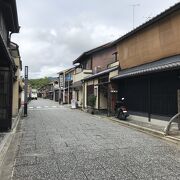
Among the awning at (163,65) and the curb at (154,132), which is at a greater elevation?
the awning at (163,65)

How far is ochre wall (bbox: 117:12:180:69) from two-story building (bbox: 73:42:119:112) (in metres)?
1.89

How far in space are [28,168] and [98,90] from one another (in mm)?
18954

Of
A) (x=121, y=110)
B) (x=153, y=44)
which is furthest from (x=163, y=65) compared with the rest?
(x=121, y=110)

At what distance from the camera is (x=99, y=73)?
81.5ft

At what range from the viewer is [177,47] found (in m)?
14.1

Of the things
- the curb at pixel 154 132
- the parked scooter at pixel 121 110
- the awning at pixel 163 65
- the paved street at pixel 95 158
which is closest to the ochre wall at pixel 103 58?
the parked scooter at pixel 121 110

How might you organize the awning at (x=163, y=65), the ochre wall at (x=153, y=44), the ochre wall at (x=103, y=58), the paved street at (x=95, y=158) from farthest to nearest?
1. the ochre wall at (x=103, y=58)
2. the ochre wall at (x=153, y=44)
3. the awning at (x=163, y=65)
4. the paved street at (x=95, y=158)

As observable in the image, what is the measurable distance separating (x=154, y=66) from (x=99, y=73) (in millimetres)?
9509

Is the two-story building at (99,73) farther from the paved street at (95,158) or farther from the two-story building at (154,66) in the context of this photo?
the paved street at (95,158)

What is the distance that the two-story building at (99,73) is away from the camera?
75.4 feet

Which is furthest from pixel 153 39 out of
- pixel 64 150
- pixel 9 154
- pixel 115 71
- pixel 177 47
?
pixel 9 154

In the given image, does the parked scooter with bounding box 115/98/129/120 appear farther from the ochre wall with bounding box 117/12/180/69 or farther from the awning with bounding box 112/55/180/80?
the awning with bounding box 112/55/180/80

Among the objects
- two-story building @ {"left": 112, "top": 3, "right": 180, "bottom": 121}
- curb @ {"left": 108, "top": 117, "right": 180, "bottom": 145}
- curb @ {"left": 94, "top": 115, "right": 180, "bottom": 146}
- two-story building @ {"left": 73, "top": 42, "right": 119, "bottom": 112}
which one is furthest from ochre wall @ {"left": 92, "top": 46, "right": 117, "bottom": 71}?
curb @ {"left": 108, "top": 117, "right": 180, "bottom": 145}

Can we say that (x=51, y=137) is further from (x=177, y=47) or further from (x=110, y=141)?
(x=177, y=47)
